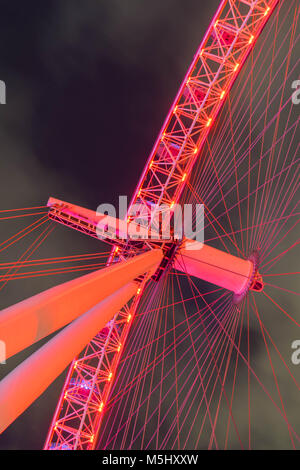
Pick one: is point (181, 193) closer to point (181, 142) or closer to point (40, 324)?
point (181, 142)

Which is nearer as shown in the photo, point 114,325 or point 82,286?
point 82,286

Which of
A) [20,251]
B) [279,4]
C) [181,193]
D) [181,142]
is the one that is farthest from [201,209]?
[20,251]

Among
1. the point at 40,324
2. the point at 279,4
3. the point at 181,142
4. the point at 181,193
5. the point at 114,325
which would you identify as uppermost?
the point at 279,4

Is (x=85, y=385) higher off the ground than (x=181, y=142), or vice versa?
(x=181, y=142)

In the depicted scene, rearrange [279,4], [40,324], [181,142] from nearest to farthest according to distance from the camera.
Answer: [40,324] → [279,4] → [181,142]

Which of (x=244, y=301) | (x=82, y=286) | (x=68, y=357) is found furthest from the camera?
(x=244, y=301)

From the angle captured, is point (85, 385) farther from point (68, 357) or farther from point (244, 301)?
point (68, 357)
